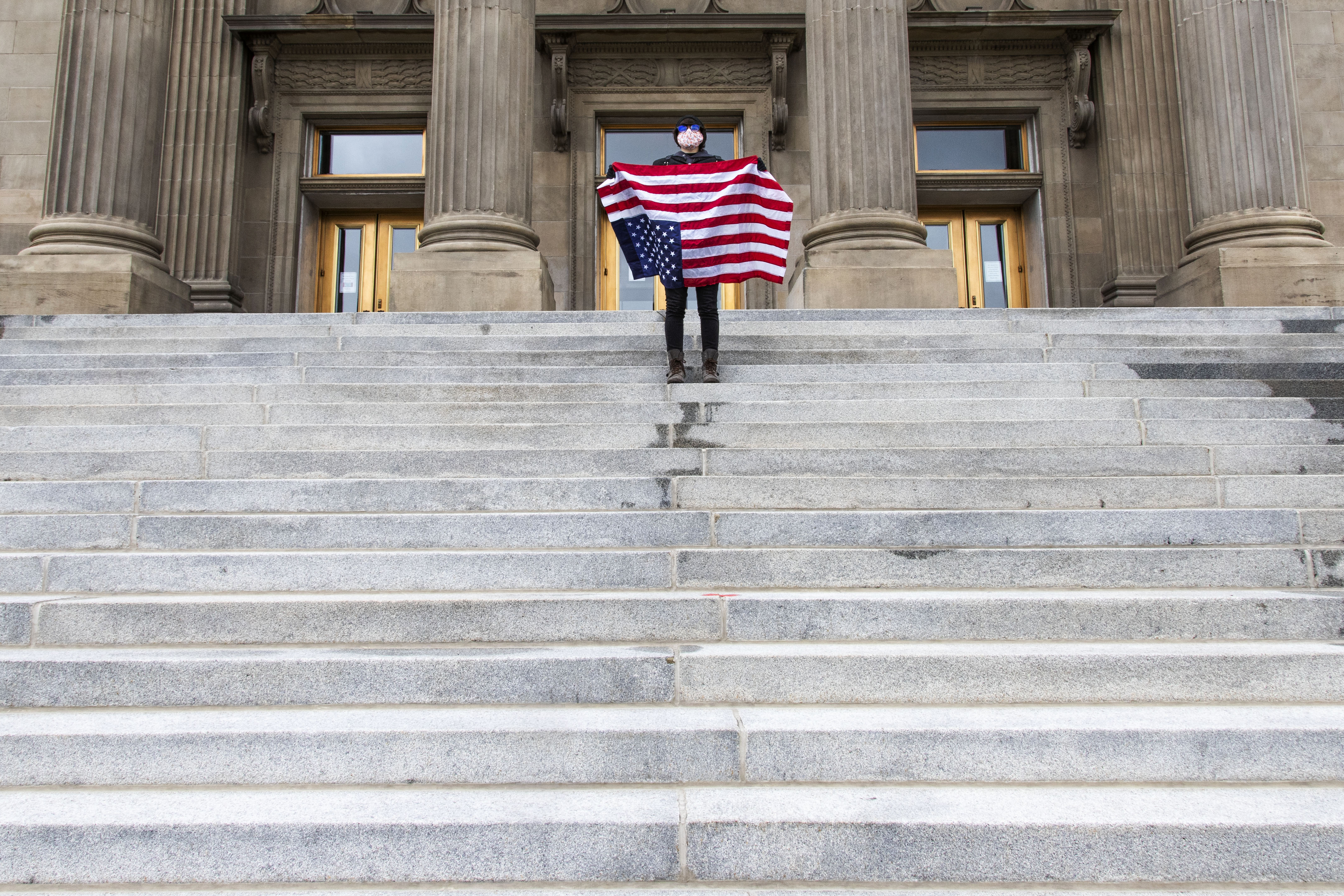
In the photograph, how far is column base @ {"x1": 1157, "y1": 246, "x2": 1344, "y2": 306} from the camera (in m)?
8.79

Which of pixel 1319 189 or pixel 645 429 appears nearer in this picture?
pixel 645 429

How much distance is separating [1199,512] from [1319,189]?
40.3ft

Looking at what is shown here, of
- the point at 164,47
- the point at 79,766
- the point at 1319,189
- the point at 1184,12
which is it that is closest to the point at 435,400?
the point at 79,766

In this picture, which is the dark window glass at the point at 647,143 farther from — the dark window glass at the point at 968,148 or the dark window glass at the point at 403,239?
the dark window glass at the point at 403,239

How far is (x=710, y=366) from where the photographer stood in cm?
565

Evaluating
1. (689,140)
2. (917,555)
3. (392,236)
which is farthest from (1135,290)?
(392,236)

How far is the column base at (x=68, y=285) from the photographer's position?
879cm

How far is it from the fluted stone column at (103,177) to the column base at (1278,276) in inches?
462

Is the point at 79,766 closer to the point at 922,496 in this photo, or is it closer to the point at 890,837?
the point at 890,837

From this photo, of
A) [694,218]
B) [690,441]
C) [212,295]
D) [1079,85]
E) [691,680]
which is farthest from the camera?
[1079,85]

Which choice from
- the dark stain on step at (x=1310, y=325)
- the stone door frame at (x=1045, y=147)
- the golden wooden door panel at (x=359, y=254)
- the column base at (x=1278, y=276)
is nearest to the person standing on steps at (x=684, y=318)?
the dark stain on step at (x=1310, y=325)

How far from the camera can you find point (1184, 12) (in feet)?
32.0

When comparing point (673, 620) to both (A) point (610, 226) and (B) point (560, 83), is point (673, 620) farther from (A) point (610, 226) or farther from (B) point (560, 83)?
(B) point (560, 83)

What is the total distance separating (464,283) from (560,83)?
19.5 ft
